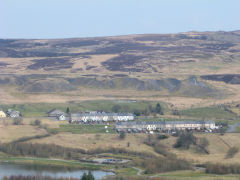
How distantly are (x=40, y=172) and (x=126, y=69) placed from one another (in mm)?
59788

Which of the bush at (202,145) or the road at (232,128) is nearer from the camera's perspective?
the bush at (202,145)

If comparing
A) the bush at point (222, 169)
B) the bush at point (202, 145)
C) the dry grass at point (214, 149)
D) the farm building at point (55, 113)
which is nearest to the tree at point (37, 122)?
the farm building at point (55, 113)

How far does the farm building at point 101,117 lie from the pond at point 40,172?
15854 mm

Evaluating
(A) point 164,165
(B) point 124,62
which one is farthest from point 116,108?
Result: (B) point 124,62

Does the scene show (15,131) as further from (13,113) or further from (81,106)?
(81,106)

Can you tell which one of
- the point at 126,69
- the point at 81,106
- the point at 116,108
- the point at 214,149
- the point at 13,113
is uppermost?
the point at 126,69

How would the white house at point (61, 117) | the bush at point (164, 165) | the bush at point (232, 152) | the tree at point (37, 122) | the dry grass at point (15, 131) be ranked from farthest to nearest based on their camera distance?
the white house at point (61, 117), the tree at point (37, 122), the dry grass at point (15, 131), the bush at point (232, 152), the bush at point (164, 165)

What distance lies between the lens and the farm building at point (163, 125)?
46.6m

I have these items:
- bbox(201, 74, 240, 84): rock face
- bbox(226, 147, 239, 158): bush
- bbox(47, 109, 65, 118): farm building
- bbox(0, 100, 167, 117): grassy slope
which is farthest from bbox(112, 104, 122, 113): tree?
bbox(201, 74, 240, 84): rock face

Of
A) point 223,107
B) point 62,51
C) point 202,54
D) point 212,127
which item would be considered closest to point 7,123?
point 212,127

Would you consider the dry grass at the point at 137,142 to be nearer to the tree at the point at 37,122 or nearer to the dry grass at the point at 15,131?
the dry grass at the point at 15,131

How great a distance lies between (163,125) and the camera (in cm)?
4691

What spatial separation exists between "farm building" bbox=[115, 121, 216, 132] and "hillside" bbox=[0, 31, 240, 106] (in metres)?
15.1

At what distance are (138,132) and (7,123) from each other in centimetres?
1112
